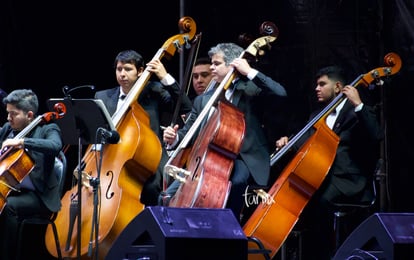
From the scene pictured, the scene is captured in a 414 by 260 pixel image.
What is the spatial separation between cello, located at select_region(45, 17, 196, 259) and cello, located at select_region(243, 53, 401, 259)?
76 cm

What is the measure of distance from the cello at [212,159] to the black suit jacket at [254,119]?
22 cm

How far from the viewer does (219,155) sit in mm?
5340

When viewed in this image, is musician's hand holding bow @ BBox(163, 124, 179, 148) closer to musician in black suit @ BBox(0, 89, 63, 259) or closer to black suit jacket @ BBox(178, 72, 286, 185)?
black suit jacket @ BBox(178, 72, 286, 185)

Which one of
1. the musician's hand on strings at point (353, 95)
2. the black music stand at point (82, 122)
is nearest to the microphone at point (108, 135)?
the black music stand at point (82, 122)

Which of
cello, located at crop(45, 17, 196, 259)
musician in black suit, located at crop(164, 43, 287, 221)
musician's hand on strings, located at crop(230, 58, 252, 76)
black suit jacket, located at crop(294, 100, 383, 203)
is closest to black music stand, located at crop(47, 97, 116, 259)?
cello, located at crop(45, 17, 196, 259)

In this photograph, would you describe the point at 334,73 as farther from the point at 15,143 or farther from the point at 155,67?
the point at 15,143

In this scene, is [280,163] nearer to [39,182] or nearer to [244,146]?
[244,146]

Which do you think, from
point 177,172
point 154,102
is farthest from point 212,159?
point 154,102

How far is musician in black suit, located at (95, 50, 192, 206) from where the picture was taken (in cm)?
621

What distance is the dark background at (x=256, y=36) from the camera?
644 centimetres

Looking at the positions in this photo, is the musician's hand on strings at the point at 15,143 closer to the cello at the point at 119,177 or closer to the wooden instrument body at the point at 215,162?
the cello at the point at 119,177

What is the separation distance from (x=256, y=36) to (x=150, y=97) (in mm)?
1028

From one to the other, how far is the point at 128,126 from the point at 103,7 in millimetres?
1916

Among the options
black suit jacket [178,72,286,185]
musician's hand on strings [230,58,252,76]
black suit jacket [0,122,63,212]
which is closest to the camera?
musician's hand on strings [230,58,252,76]
